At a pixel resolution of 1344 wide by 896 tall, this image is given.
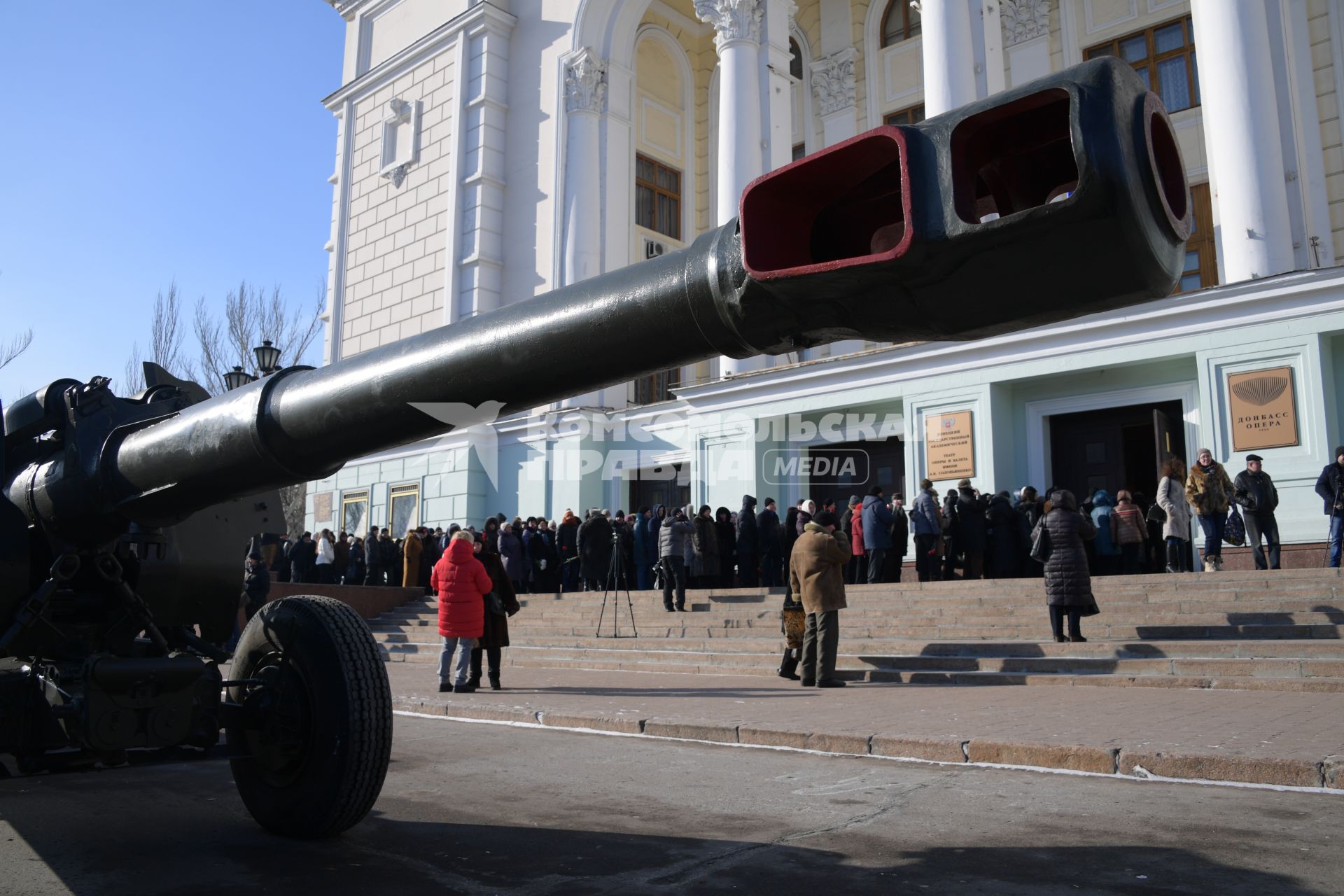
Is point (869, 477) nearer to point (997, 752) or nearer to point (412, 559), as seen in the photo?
point (412, 559)

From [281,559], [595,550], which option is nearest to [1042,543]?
[595,550]

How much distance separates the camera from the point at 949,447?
18094 mm

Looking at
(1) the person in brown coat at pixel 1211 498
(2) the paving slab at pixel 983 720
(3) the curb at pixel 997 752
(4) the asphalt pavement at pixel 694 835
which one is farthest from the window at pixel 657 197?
(4) the asphalt pavement at pixel 694 835

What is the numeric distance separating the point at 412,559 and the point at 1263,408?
15016 mm

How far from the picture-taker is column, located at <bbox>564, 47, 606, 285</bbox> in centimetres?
2472

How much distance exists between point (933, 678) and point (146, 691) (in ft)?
27.0

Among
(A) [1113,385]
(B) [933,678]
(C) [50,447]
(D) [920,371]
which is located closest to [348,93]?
(D) [920,371]

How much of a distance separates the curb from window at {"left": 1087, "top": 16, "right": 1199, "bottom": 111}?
666 inches

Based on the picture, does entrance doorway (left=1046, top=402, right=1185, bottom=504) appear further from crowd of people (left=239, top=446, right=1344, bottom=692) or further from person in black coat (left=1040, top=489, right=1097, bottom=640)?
person in black coat (left=1040, top=489, right=1097, bottom=640)

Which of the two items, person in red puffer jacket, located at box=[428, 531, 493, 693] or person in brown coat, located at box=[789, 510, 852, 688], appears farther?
person in red puffer jacket, located at box=[428, 531, 493, 693]

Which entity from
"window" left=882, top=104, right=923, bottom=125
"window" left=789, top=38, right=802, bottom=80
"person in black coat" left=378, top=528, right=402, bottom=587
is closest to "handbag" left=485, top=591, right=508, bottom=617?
"person in black coat" left=378, top=528, right=402, bottom=587

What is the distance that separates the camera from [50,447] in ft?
13.0

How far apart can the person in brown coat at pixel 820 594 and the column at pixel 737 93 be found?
1134cm

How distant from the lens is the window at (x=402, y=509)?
26359mm
